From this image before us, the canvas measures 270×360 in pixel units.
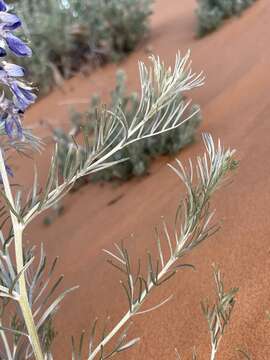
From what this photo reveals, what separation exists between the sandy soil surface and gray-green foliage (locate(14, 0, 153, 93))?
1.79 meters

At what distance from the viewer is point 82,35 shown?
777 cm

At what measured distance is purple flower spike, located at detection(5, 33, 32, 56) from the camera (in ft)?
3.72

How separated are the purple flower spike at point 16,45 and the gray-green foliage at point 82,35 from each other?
6010 mm

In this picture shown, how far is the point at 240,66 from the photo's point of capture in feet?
15.2

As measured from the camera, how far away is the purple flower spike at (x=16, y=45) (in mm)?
1135

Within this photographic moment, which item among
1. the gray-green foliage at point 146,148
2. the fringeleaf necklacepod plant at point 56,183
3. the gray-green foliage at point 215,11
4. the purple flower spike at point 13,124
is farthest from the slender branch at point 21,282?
the gray-green foliage at point 215,11

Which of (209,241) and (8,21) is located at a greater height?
(8,21)

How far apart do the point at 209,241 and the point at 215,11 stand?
4637mm

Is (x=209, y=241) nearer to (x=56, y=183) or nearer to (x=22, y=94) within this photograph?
(x=56, y=183)

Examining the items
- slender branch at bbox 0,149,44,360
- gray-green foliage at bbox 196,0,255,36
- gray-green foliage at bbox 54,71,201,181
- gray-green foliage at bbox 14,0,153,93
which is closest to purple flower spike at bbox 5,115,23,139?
slender branch at bbox 0,149,44,360

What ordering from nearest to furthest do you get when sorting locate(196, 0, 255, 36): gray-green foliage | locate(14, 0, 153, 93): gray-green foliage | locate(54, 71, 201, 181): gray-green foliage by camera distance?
locate(54, 71, 201, 181): gray-green foliage → locate(196, 0, 255, 36): gray-green foliage → locate(14, 0, 153, 93): gray-green foliage

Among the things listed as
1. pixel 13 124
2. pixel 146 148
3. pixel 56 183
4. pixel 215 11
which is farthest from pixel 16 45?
pixel 215 11

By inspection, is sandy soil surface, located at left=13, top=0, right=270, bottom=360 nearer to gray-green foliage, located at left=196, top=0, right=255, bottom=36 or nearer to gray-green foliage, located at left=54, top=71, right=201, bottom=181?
gray-green foliage, located at left=54, top=71, right=201, bottom=181

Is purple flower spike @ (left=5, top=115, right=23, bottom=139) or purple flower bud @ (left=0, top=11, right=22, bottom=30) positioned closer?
purple flower bud @ (left=0, top=11, right=22, bottom=30)
